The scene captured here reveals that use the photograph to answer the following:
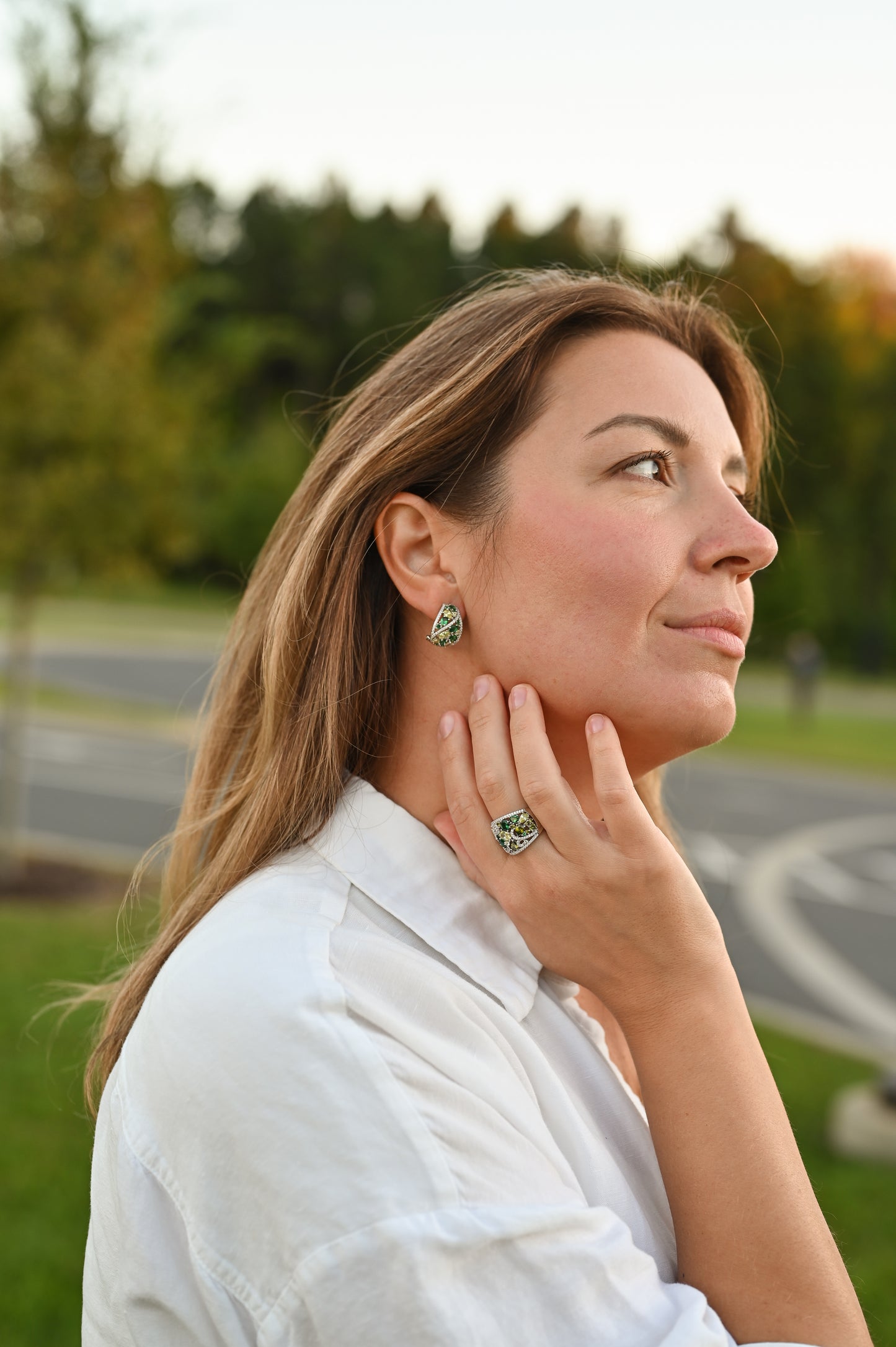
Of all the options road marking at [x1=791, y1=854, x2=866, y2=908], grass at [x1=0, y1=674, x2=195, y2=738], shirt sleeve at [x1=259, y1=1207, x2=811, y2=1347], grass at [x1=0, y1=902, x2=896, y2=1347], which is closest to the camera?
shirt sleeve at [x1=259, y1=1207, x2=811, y2=1347]

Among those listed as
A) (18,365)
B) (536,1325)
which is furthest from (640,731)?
(18,365)

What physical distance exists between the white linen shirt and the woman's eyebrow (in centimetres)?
67

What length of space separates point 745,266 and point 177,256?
38300 millimetres

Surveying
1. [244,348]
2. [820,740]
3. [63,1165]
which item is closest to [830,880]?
[63,1165]

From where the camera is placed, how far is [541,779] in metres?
1.62

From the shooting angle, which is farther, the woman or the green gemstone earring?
the green gemstone earring

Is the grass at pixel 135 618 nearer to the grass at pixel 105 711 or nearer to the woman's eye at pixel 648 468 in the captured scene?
the grass at pixel 105 711

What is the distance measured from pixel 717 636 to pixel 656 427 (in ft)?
0.97

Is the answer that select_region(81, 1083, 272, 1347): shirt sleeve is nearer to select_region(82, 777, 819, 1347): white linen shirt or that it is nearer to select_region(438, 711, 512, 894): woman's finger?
select_region(82, 777, 819, 1347): white linen shirt

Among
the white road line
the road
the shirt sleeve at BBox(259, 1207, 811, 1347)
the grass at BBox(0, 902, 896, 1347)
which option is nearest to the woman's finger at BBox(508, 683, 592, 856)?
the shirt sleeve at BBox(259, 1207, 811, 1347)

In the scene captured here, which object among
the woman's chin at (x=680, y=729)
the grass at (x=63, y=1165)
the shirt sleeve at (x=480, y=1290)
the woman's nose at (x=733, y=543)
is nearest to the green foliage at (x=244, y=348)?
the woman's nose at (x=733, y=543)

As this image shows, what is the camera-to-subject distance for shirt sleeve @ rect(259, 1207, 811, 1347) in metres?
1.17

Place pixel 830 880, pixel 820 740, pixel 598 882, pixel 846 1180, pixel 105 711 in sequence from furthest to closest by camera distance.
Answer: pixel 820 740 < pixel 105 711 < pixel 830 880 < pixel 846 1180 < pixel 598 882

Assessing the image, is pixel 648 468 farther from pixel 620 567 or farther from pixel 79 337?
pixel 79 337
